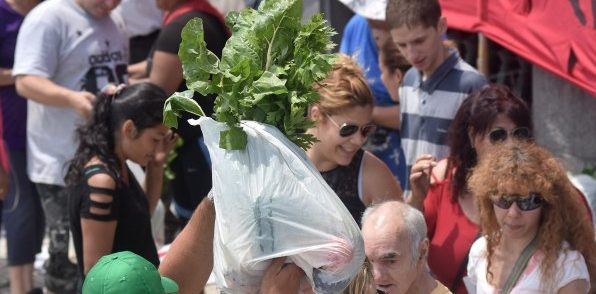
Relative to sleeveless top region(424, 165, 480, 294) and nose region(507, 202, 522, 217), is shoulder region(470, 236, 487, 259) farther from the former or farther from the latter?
nose region(507, 202, 522, 217)

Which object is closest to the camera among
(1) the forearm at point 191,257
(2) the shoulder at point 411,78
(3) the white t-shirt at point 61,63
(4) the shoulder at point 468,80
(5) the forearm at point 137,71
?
(1) the forearm at point 191,257

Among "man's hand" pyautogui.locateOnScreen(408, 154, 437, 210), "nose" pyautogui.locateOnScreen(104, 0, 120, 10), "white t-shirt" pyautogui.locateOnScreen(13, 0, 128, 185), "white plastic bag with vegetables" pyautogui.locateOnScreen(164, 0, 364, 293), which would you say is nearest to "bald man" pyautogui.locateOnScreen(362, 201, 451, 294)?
"man's hand" pyautogui.locateOnScreen(408, 154, 437, 210)

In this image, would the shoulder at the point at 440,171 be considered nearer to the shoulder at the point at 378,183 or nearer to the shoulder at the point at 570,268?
the shoulder at the point at 378,183

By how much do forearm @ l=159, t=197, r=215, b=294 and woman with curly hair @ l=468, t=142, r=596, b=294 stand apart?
110 cm

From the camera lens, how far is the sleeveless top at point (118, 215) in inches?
163

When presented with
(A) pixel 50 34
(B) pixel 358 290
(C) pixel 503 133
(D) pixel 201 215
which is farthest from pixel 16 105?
(B) pixel 358 290

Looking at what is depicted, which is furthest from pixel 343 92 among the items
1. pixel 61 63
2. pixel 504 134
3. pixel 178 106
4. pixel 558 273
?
pixel 61 63

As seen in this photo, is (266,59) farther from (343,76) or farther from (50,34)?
(50,34)

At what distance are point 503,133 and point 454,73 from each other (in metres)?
0.68

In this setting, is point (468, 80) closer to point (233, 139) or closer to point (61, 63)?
point (61, 63)

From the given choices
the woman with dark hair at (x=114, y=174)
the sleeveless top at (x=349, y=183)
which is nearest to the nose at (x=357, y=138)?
the sleeveless top at (x=349, y=183)

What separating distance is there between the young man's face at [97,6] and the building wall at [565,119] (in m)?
2.13

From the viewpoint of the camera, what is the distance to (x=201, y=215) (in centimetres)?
293

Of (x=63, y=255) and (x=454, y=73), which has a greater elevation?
(x=454, y=73)
